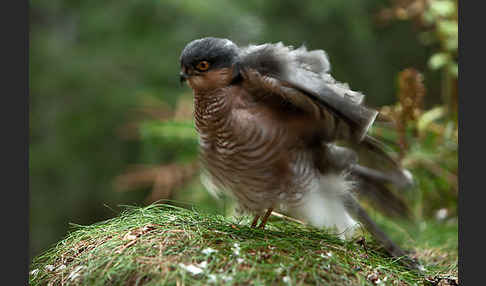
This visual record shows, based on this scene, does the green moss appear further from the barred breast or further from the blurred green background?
the blurred green background

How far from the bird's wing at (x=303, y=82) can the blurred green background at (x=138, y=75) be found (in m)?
1.93

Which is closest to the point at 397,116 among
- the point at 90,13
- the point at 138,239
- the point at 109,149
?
the point at 138,239

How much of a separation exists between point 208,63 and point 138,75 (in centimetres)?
326

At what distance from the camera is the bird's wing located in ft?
6.77

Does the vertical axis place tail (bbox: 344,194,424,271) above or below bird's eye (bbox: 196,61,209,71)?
below

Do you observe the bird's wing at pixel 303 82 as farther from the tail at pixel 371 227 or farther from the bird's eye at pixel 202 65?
the tail at pixel 371 227

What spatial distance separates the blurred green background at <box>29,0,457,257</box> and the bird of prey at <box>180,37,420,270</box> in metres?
1.68

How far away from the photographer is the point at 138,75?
17.6ft

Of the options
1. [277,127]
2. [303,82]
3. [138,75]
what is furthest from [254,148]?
[138,75]

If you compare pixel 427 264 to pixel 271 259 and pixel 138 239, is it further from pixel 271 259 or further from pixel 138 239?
pixel 138 239

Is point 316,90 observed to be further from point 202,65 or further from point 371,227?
point 371,227

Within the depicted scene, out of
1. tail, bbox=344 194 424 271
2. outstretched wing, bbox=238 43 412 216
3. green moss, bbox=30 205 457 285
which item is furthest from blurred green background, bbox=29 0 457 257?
green moss, bbox=30 205 457 285

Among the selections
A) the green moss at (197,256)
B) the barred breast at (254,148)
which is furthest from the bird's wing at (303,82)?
the green moss at (197,256)

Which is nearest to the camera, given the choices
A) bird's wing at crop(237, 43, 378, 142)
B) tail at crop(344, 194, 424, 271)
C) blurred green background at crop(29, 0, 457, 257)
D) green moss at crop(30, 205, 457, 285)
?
green moss at crop(30, 205, 457, 285)
